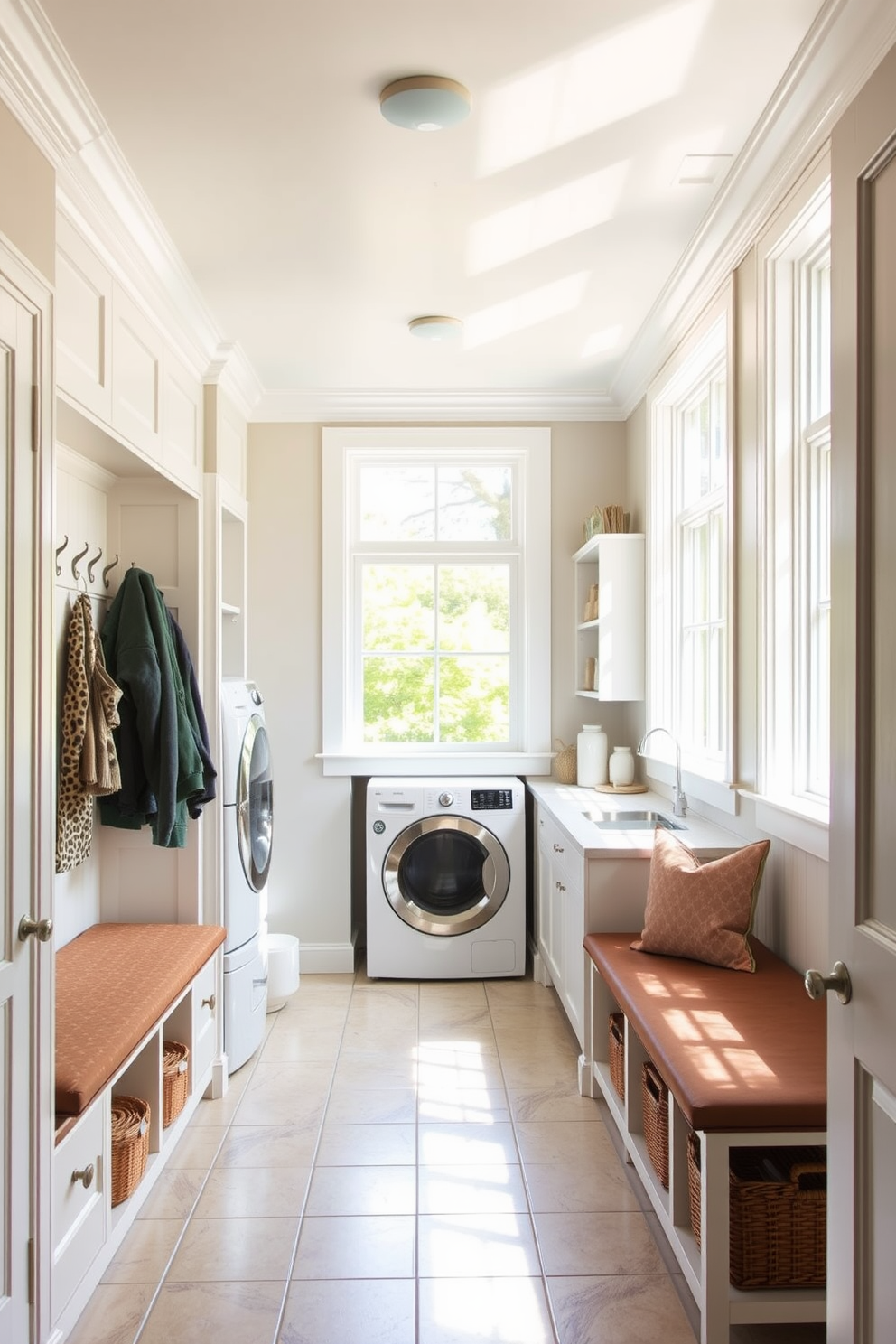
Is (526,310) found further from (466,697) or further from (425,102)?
(466,697)

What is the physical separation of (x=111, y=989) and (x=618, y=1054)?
4.62ft

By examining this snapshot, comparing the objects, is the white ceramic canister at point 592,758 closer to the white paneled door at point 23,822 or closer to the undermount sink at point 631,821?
the undermount sink at point 631,821

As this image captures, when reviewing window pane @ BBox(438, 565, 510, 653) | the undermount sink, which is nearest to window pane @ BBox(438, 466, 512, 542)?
window pane @ BBox(438, 565, 510, 653)

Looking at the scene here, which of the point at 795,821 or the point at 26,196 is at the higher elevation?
the point at 26,196

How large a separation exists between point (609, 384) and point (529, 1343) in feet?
11.6

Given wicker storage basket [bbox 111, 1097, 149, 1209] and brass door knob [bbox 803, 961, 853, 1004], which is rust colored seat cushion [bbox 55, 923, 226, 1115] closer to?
wicker storage basket [bbox 111, 1097, 149, 1209]

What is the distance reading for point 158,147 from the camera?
2271 millimetres

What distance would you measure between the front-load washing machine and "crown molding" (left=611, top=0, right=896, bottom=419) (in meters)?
2.04

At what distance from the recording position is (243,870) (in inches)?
135

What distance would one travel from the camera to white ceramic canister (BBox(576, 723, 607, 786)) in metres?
4.22

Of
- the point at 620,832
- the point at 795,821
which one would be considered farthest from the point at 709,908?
the point at 620,832

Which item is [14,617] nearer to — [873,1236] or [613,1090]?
[873,1236]

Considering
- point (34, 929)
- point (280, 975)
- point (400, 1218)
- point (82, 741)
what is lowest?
point (400, 1218)

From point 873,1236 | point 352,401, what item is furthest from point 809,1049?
point 352,401
